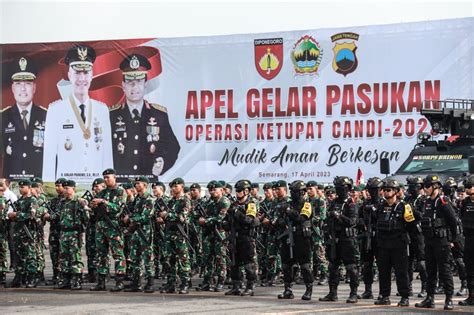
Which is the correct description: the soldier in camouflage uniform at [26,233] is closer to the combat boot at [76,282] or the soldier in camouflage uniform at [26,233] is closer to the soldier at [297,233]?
the combat boot at [76,282]

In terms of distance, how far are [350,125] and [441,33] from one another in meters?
3.97

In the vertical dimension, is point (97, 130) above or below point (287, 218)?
above

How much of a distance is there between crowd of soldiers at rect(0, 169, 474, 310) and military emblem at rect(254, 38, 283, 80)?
1369 centimetres

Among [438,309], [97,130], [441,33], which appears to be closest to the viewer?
[438,309]

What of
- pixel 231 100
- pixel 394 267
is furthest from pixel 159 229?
pixel 231 100

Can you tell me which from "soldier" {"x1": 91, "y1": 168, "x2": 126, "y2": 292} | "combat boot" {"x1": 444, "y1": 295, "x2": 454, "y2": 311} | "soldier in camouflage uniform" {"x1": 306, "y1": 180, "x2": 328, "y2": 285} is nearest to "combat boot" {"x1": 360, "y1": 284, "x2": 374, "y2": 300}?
"combat boot" {"x1": 444, "y1": 295, "x2": 454, "y2": 311}

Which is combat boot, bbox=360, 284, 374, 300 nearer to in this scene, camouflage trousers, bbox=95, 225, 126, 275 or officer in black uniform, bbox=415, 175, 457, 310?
officer in black uniform, bbox=415, 175, 457, 310

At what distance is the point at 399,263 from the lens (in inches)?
567

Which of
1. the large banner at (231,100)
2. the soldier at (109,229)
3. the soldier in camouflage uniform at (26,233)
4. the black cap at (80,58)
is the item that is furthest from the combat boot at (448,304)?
the black cap at (80,58)

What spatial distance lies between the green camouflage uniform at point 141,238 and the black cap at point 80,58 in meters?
19.8

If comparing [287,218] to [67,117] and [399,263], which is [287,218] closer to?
[399,263]

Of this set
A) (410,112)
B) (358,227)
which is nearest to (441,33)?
(410,112)

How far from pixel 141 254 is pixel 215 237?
123cm

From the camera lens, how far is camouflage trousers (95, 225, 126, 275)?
17.0m
